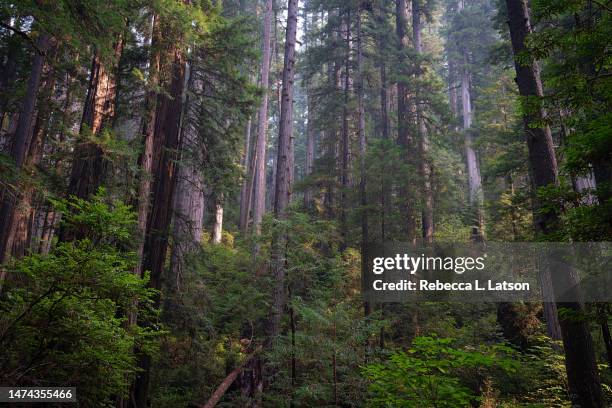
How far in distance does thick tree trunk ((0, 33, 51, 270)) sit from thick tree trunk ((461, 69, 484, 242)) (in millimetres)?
15489

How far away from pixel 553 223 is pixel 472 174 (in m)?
23.6

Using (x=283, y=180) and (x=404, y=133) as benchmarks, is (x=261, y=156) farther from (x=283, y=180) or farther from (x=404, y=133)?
(x=283, y=180)

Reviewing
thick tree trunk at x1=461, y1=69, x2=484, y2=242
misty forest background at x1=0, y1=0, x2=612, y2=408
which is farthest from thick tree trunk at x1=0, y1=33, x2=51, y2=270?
thick tree trunk at x1=461, y1=69, x2=484, y2=242

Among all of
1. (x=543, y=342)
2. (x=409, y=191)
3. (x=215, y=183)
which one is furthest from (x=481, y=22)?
(x=215, y=183)

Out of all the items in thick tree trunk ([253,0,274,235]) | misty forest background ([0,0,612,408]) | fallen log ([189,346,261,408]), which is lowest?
fallen log ([189,346,261,408])

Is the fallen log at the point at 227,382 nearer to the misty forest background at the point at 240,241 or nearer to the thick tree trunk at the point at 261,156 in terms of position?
the misty forest background at the point at 240,241

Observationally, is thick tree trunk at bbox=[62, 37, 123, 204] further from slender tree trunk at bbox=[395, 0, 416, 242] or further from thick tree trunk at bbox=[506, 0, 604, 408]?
slender tree trunk at bbox=[395, 0, 416, 242]

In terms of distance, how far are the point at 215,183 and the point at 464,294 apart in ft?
34.9

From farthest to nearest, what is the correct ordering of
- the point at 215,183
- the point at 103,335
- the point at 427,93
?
the point at 427,93
the point at 215,183
the point at 103,335

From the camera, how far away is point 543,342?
1130 cm

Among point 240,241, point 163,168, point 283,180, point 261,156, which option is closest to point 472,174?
point 261,156

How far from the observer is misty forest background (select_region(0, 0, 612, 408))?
14.2 feet

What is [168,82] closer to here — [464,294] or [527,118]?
[527,118]

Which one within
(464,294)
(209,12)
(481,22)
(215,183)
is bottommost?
(464,294)
